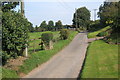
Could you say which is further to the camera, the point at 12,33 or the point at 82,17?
the point at 82,17

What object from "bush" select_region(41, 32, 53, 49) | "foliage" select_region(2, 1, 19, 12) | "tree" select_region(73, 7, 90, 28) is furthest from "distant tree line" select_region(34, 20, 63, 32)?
"foliage" select_region(2, 1, 19, 12)

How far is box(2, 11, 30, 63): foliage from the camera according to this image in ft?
43.4

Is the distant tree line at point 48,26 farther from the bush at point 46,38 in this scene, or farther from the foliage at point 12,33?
the foliage at point 12,33

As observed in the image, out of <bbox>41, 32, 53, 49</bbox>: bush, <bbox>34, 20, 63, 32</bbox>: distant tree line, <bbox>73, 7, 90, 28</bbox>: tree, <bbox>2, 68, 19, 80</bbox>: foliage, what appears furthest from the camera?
<bbox>73, 7, 90, 28</bbox>: tree

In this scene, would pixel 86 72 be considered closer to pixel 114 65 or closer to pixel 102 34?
pixel 114 65

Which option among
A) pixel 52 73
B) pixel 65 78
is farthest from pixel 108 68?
pixel 52 73

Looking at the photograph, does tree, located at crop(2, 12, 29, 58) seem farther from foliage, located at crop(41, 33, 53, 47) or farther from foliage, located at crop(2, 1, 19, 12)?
foliage, located at crop(41, 33, 53, 47)

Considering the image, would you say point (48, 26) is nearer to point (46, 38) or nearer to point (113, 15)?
point (113, 15)

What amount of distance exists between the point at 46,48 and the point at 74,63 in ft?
20.9

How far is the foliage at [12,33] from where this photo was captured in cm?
1322

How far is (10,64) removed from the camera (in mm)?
15062

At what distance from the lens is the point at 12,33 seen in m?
13.6

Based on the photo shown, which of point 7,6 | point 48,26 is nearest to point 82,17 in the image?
point 48,26

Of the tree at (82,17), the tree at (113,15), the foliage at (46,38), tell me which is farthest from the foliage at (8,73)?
the tree at (82,17)
